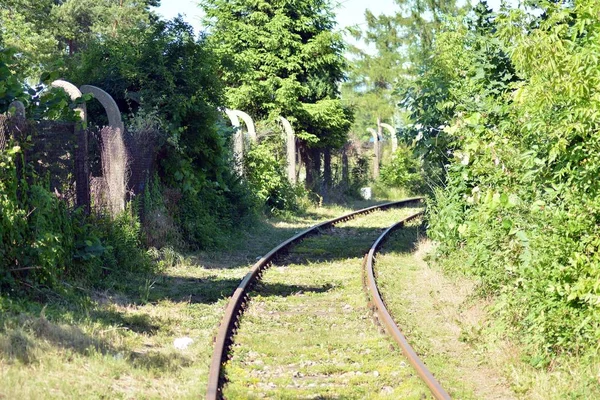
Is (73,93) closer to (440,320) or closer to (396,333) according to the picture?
(440,320)

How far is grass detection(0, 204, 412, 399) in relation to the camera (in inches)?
290

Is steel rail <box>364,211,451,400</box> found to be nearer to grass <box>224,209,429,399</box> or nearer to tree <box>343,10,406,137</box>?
grass <box>224,209,429,399</box>

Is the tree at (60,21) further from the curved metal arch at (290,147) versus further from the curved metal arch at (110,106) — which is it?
the curved metal arch at (110,106)

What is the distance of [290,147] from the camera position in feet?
93.1

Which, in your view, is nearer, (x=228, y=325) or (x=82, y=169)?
(x=228, y=325)

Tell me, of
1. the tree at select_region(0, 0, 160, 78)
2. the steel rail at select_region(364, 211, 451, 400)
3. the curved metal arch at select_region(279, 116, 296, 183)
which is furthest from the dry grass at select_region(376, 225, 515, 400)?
the tree at select_region(0, 0, 160, 78)

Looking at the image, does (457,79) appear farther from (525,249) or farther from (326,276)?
(525,249)

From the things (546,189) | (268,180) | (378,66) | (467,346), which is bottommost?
(467,346)

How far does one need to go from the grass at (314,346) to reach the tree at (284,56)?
49.9 ft

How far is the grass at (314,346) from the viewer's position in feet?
25.3

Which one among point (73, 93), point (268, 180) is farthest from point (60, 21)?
point (73, 93)

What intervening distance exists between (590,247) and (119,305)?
6.00 metres

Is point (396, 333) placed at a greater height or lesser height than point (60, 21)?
lesser

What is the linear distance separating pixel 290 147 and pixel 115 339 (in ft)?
64.8
